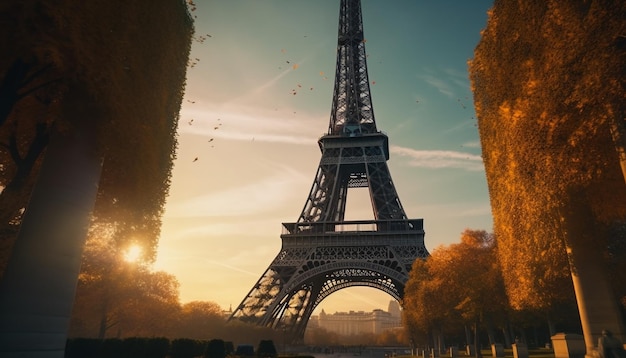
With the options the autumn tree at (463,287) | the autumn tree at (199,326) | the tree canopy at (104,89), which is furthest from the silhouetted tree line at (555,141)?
the autumn tree at (199,326)

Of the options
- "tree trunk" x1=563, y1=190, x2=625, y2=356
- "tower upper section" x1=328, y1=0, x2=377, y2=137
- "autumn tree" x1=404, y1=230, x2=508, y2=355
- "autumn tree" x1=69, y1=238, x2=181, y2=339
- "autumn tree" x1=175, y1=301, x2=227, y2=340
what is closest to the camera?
"tree trunk" x1=563, y1=190, x2=625, y2=356

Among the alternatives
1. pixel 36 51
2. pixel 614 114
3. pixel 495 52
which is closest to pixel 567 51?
pixel 614 114

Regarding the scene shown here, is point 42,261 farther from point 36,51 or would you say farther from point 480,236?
point 480,236

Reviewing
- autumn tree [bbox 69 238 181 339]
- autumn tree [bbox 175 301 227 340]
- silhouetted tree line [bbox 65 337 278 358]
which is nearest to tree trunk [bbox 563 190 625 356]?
silhouetted tree line [bbox 65 337 278 358]

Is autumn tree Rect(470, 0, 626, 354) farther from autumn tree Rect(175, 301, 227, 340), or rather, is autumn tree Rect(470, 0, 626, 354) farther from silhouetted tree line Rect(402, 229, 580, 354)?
autumn tree Rect(175, 301, 227, 340)

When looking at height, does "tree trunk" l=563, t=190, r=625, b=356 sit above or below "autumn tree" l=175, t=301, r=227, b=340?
above

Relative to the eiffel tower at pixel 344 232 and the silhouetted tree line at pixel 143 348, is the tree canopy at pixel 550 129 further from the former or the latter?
the eiffel tower at pixel 344 232
